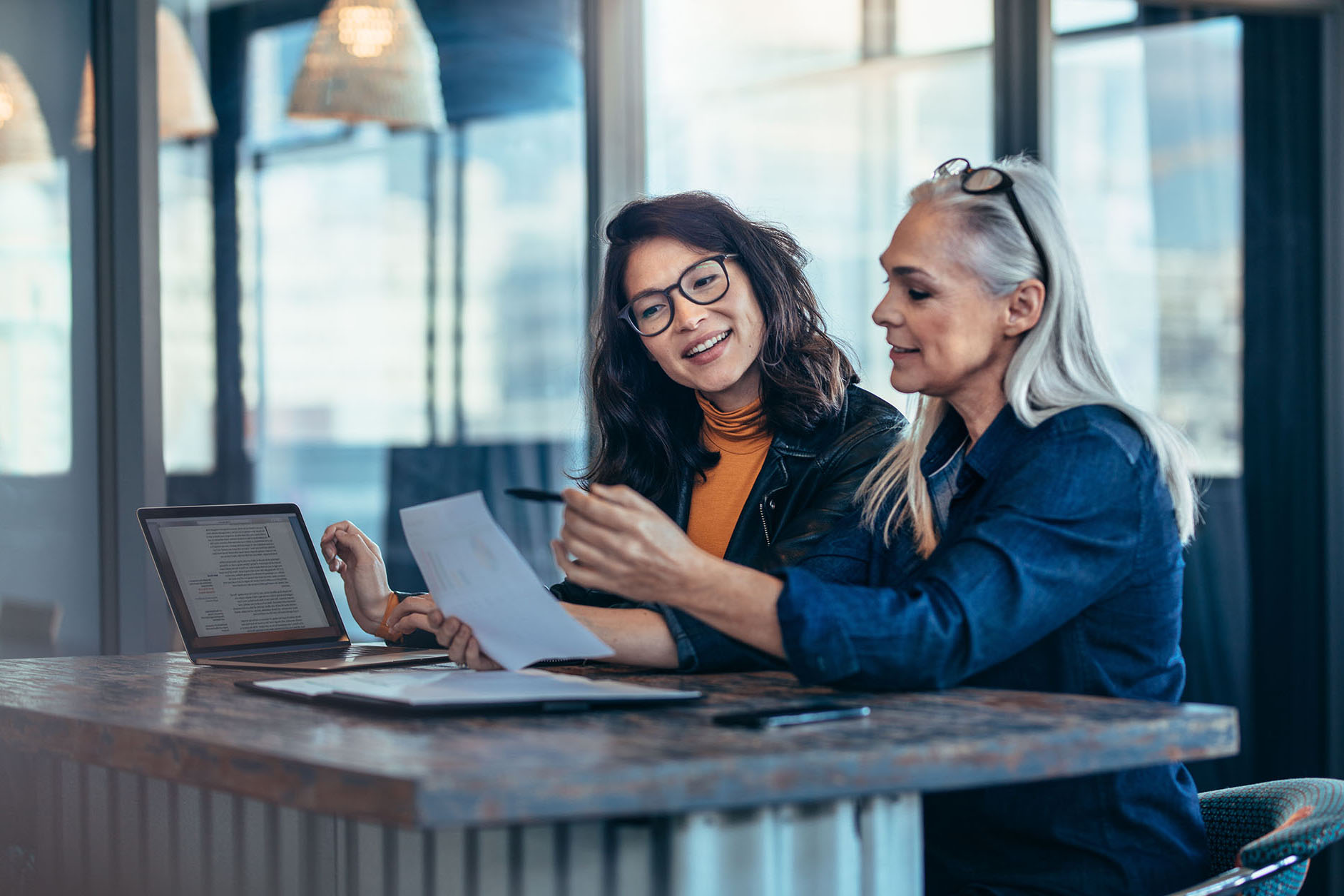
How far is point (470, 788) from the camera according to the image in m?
1.00

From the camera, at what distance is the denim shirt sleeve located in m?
1.39

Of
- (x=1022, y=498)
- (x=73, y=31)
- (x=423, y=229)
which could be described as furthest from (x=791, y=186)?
(x=1022, y=498)

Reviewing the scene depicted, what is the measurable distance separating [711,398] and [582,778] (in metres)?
1.32

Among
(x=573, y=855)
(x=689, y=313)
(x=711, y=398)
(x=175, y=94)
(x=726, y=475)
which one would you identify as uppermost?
(x=175, y=94)

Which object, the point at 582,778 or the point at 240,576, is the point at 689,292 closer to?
the point at 240,576

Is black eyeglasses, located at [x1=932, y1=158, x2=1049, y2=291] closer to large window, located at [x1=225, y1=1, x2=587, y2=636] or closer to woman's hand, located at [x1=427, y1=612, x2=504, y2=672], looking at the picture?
woman's hand, located at [x1=427, y1=612, x2=504, y2=672]

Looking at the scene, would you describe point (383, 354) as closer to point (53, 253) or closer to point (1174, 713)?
point (53, 253)

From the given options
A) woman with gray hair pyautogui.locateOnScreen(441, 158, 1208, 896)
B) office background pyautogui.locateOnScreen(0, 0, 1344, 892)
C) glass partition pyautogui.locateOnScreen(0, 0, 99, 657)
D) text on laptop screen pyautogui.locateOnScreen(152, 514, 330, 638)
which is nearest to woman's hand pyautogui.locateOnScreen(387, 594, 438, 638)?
text on laptop screen pyautogui.locateOnScreen(152, 514, 330, 638)

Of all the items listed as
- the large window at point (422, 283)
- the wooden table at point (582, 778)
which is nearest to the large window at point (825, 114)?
the large window at point (422, 283)

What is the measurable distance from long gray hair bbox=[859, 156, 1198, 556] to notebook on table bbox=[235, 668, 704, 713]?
57 cm

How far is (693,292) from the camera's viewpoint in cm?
227

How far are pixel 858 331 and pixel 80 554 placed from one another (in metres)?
2.11

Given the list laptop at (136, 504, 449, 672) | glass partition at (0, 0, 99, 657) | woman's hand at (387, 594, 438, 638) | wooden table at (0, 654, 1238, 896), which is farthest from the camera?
glass partition at (0, 0, 99, 657)

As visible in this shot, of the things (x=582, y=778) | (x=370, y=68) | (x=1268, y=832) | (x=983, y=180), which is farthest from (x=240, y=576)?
(x=370, y=68)
